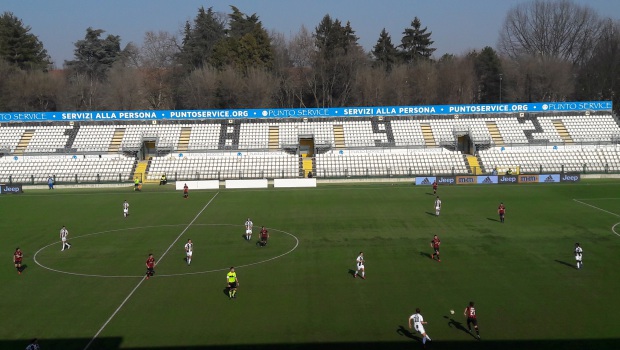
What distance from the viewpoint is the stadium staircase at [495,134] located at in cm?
6700

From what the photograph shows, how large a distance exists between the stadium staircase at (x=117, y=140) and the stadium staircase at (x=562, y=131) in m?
55.8

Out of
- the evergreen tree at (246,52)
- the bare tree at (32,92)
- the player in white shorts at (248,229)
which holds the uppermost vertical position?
the evergreen tree at (246,52)

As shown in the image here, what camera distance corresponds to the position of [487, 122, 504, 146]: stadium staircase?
6700cm

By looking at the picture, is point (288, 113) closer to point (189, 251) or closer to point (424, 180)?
point (424, 180)

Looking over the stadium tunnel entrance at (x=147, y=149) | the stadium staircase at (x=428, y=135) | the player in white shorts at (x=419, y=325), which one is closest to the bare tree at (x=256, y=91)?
the stadium tunnel entrance at (x=147, y=149)

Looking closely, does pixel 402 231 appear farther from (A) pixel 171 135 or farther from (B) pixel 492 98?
(B) pixel 492 98

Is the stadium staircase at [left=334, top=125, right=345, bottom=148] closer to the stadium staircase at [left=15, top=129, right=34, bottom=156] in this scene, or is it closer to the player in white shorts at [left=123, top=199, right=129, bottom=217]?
the player in white shorts at [left=123, top=199, right=129, bottom=217]

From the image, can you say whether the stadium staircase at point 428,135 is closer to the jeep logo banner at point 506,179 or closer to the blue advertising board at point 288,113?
the blue advertising board at point 288,113

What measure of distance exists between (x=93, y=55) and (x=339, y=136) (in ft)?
220

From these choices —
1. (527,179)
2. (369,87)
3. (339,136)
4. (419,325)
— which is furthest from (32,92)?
(419,325)

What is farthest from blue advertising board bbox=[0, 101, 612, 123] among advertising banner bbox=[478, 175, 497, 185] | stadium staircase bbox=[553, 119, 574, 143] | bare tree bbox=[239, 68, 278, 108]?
advertising banner bbox=[478, 175, 497, 185]

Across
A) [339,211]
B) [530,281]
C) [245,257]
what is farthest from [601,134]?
[245,257]

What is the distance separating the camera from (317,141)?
68125 millimetres

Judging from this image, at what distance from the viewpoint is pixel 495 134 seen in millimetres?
68188
